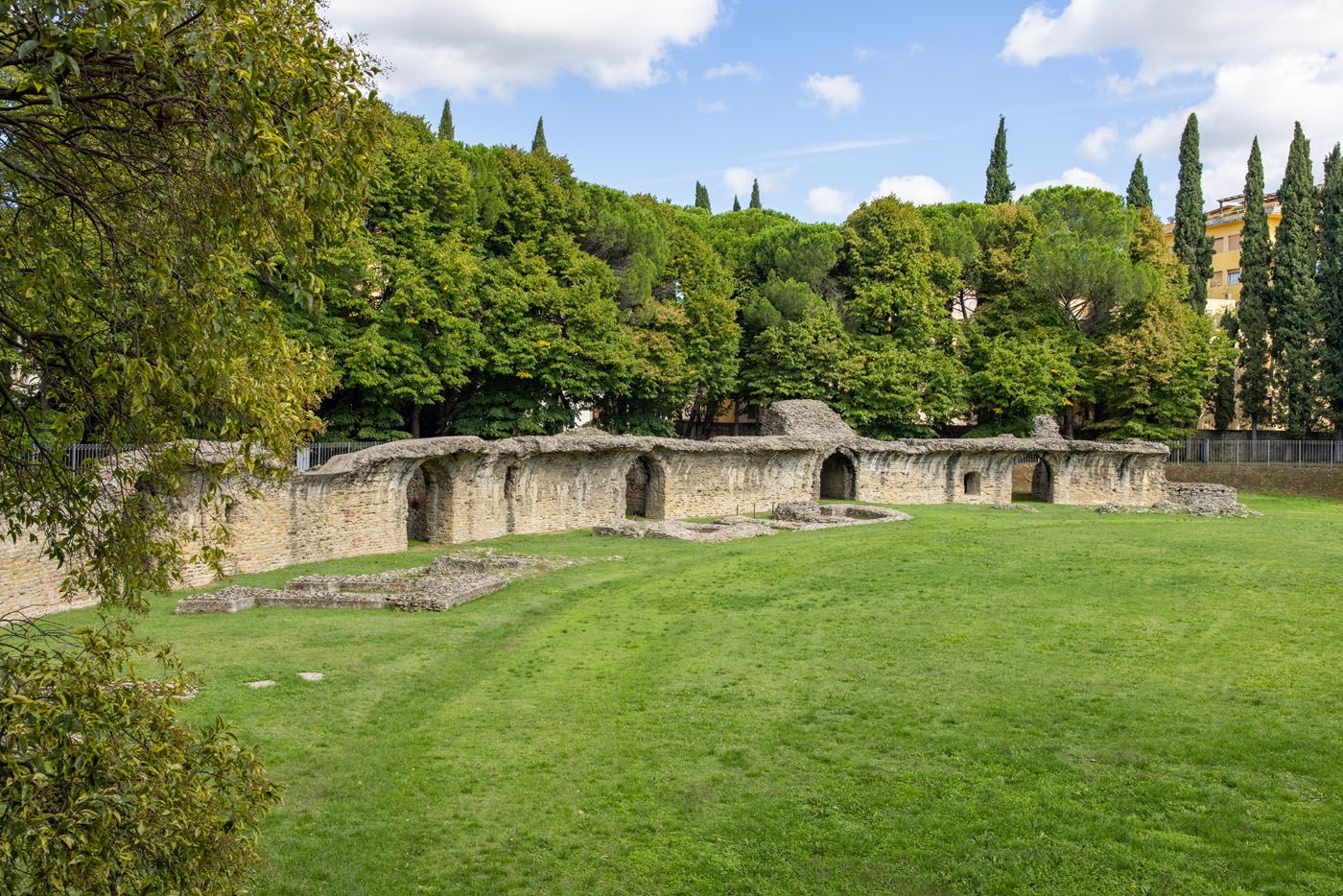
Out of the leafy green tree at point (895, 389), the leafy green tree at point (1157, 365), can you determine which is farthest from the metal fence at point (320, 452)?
the leafy green tree at point (1157, 365)

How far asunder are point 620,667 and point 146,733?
9031 mm

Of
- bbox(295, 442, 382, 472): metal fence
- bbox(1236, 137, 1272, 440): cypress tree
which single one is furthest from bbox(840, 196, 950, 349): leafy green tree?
bbox(295, 442, 382, 472): metal fence

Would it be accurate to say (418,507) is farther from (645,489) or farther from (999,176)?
(999,176)

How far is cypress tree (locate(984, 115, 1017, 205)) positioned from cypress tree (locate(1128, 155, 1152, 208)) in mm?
6451

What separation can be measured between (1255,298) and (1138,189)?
9.60 meters

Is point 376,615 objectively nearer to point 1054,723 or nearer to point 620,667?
point 620,667

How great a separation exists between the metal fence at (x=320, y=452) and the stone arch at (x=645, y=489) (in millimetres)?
8600

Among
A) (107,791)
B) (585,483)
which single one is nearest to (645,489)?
(585,483)

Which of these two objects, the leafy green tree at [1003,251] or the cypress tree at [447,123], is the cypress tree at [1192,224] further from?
the cypress tree at [447,123]

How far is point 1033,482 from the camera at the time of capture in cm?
4541

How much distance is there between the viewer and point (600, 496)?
30625 mm

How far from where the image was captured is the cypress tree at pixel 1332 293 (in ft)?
155

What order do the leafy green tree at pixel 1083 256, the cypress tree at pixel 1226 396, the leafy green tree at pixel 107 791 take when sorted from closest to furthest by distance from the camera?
the leafy green tree at pixel 107 791 → the leafy green tree at pixel 1083 256 → the cypress tree at pixel 1226 396

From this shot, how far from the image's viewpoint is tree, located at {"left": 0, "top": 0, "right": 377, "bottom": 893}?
446 cm
